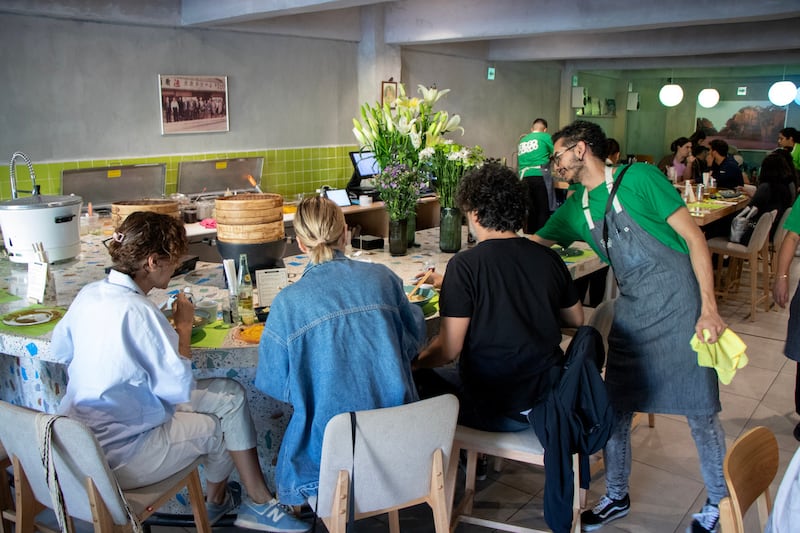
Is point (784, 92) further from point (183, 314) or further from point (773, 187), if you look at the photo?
point (183, 314)

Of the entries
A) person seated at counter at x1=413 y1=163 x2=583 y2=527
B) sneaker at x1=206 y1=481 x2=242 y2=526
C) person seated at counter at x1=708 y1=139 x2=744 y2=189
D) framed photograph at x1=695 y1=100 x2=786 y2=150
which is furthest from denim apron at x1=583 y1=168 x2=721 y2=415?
framed photograph at x1=695 y1=100 x2=786 y2=150

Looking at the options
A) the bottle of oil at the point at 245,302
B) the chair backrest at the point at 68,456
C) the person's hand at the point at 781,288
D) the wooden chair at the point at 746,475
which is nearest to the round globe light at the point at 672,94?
the person's hand at the point at 781,288

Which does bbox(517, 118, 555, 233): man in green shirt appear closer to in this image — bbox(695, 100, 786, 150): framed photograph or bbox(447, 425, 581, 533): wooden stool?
bbox(447, 425, 581, 533): wooden stool

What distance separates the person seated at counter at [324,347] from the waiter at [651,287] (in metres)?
0.88

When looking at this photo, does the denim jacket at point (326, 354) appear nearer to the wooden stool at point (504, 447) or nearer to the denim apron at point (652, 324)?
the wooden stool at point (504, 447)

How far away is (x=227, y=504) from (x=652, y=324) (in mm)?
1724

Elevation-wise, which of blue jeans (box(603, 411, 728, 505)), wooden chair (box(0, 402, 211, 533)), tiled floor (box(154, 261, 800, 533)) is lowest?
tiled floor (box(154, 261, 800, 533))

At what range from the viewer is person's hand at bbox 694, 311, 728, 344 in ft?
7.07

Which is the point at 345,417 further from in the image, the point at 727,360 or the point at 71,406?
the point at 727,360

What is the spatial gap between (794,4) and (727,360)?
13.5ft

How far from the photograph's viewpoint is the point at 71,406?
1.91 metres

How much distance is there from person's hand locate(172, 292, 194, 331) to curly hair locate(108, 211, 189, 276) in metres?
0.15

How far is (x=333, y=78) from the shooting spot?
689cm

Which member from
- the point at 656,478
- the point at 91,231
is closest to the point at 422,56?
the point at 91,231
